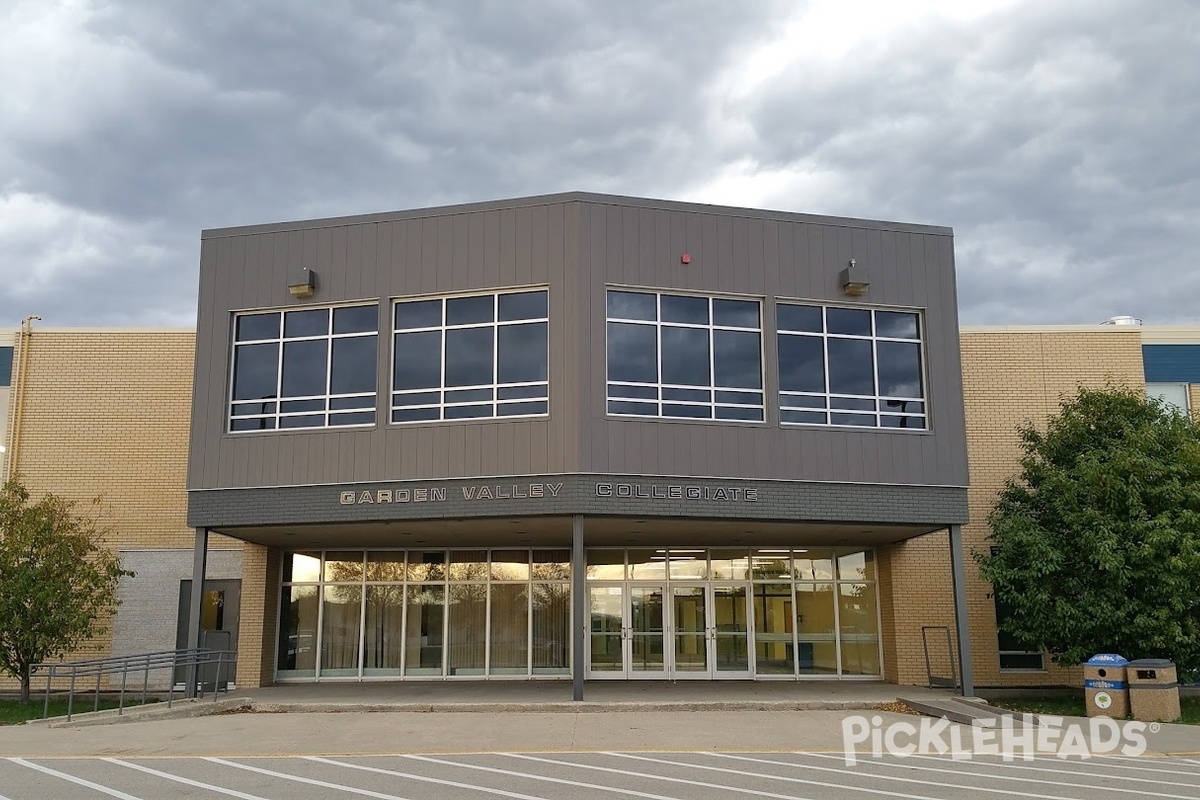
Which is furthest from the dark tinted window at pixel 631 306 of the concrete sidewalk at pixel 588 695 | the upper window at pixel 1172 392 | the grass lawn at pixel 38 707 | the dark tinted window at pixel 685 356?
the upper window at pixel 1172 392

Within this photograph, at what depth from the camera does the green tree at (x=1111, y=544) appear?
16984 millimetres

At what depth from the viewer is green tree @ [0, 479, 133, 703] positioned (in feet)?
60.8

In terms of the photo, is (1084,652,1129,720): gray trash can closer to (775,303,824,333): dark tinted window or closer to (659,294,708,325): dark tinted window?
(775,303,824,333): dark tinted window

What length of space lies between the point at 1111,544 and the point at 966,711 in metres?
3.63

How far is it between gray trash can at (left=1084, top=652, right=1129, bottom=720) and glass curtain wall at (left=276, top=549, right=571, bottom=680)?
31.8 ft

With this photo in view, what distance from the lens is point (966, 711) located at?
51.8 ft

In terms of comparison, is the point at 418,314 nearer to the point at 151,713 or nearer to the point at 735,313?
the point at 735,313

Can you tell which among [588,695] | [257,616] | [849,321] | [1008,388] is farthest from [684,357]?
[257,616]

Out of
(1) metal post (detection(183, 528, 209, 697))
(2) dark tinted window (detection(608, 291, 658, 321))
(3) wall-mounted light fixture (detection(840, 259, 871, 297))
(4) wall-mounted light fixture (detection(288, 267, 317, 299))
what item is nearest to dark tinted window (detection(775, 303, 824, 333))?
(3) wall-mounted light fixture (detection(840, 259, 871, 297))

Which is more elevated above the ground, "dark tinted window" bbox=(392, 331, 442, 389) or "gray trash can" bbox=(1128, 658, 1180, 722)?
"dark tinted window" bbox=(392, 331, 442, 389)

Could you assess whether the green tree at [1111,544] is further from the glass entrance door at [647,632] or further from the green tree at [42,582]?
the green tree at [42,582]

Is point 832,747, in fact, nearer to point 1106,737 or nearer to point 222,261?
point 1106,737

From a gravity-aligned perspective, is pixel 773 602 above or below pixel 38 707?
above

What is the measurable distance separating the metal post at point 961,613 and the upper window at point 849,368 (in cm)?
206
